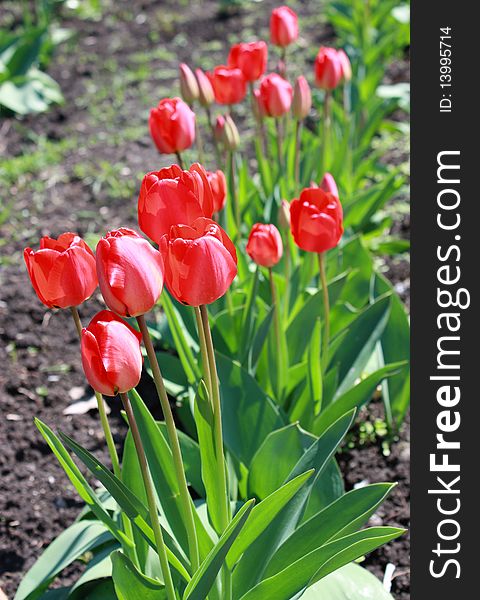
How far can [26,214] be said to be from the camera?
Result: 370cm

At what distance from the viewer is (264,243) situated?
189 centimetres

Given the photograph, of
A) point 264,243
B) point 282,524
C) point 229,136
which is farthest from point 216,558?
point 229,136

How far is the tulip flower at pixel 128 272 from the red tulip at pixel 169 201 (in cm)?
13

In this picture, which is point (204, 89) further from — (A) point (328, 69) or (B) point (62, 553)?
(B) point (62, 553)

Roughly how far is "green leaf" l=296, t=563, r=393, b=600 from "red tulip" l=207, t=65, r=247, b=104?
131 cm

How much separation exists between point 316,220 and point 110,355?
0.69 meters

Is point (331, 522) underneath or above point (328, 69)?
underneath

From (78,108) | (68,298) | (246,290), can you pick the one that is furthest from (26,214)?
(68,298)

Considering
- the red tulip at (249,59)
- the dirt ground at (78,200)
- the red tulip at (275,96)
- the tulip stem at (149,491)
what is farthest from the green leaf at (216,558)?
the red tulip at (249,59)

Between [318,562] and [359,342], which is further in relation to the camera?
[359,342]

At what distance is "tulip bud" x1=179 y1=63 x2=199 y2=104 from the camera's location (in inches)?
95.0

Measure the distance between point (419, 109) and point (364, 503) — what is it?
1.39m

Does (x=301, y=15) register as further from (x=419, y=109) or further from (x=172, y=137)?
(x=172, y=137)

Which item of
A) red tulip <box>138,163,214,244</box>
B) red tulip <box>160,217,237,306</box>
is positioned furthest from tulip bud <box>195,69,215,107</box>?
red tulip <box>160,217,237,306</box>
